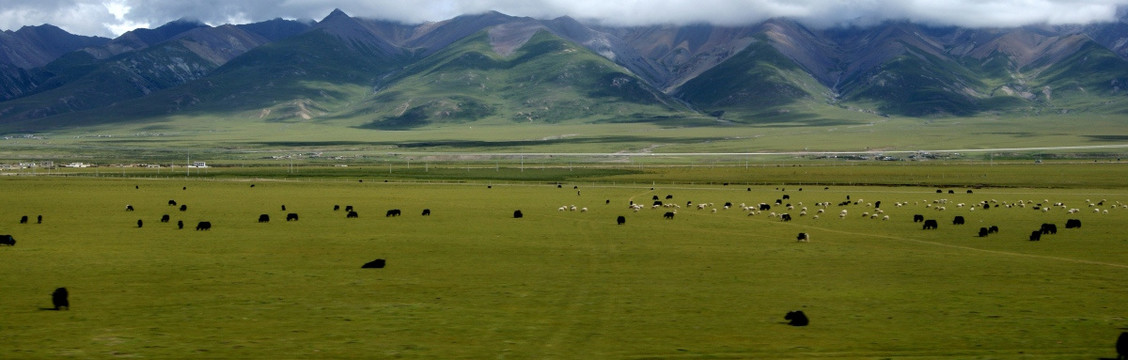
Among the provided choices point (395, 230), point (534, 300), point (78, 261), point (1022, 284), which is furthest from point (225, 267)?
point (1022, 284)

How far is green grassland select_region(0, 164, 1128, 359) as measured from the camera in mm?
23422

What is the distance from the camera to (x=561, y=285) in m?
32.9

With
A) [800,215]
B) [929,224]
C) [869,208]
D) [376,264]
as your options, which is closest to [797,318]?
[376,264]

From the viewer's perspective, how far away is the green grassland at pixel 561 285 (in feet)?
76.8

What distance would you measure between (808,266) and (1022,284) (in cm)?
743

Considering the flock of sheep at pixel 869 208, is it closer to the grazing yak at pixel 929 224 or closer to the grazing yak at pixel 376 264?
the grazing yak at pixel 929 224

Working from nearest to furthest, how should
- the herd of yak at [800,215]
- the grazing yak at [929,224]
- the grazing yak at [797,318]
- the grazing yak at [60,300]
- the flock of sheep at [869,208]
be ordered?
the grazing yak at [797,318] < the grazing yak at [60,300] < the herd of yak at [800,215] < the grazing yak at [929,224] < the flock of sheep at [869,208]

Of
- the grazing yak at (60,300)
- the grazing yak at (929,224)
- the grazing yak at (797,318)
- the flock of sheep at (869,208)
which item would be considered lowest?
the grazing yak at (797,318)

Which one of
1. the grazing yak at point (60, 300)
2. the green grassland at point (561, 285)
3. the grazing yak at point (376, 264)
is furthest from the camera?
the grazing yak at point (376, 264)

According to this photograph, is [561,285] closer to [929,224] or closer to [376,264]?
[376,264]

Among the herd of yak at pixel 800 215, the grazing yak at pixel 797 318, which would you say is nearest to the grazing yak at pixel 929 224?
the herd of yak at pixel 800 215

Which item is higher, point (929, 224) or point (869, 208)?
point (869, 208)

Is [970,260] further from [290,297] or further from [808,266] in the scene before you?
[290,297]

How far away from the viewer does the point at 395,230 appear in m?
54.9
